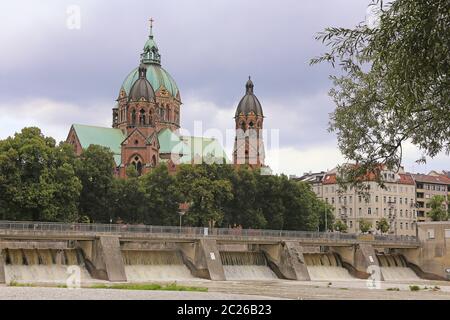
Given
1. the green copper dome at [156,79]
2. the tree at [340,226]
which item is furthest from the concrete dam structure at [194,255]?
the green copper dome at [156,79]

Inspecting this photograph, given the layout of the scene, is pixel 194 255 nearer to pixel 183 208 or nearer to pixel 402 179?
pixel 183 208

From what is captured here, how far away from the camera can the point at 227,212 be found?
93.1 metres

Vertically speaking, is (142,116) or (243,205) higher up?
(142,116)

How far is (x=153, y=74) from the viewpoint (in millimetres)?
148125

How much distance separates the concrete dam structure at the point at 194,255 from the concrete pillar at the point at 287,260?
104 millimetres

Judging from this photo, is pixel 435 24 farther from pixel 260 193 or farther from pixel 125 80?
pixel 125 80

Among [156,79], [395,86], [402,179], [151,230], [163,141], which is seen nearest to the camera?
[395,86]

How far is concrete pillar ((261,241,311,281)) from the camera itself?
6938 cm

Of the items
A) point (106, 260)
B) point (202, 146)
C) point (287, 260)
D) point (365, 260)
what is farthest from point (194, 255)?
point (202, 146)

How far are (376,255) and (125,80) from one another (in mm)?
81935

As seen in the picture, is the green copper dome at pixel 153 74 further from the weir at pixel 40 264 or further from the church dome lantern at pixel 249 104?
the weir at pixel 40 264

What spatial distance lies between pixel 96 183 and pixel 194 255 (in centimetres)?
2092

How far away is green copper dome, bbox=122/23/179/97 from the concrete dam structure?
7465cm
